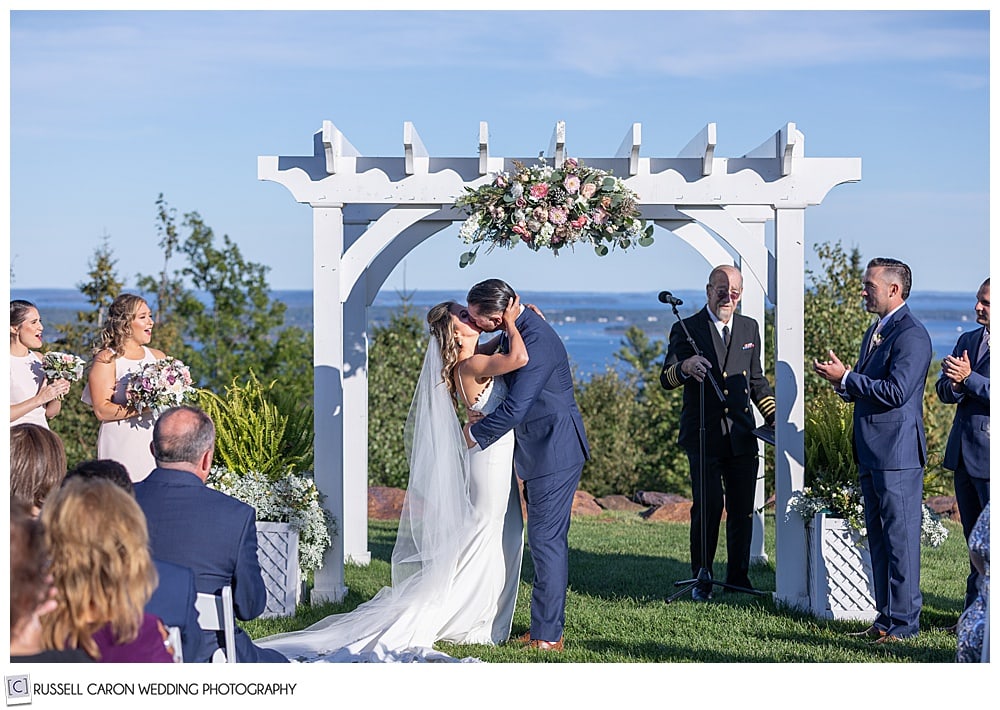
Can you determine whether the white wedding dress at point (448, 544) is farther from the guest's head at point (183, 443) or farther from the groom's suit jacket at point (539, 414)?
the guest's head at point (183, 443)

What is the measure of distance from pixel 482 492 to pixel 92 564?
2.94 metres

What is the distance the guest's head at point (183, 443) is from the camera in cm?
412

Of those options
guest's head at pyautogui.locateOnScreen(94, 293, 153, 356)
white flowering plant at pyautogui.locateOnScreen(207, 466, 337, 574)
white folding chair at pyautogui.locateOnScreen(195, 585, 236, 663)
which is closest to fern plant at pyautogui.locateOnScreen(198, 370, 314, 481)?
white flowering plant at pyautogui.locateOnScreen(207, 466, 337, 574)

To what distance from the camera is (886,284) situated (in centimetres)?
578

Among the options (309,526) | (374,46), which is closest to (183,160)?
(374,46)

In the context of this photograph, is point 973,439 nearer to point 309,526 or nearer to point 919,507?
point 919,507

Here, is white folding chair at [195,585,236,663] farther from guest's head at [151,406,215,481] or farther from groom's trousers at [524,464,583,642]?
groom's trousers at [524,464,583,642]

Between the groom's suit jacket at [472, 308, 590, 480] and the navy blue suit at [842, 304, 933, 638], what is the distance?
4.54ft

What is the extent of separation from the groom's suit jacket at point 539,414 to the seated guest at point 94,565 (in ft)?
8.81

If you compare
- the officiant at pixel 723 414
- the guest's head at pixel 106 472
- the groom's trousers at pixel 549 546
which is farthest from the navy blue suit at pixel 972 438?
the guest's head at pixel 106 472

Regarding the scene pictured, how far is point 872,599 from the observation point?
245 inches

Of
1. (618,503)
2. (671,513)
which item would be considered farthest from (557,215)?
(618,503)

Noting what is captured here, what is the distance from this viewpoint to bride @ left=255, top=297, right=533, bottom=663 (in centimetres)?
582
